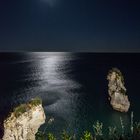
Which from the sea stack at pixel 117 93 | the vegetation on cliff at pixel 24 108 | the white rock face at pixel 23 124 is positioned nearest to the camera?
the white rock face at pixel 23 124

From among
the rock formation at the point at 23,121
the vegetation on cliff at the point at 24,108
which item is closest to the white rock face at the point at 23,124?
the rock formation at the point at 23,121

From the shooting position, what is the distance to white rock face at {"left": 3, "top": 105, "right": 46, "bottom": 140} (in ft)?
152

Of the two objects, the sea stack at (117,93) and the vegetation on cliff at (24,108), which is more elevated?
the sea stack at (117,93)

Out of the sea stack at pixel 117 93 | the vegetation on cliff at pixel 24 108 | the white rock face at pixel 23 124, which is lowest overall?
the white rock face at pixel 23 124

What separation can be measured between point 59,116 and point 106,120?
15.3 m

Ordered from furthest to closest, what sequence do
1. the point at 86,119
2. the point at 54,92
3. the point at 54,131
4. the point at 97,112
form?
the point at 54,92
the point at 97,112
the point at 86,119
the point at 54,131

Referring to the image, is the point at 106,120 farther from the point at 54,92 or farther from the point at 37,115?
the point at 54,92

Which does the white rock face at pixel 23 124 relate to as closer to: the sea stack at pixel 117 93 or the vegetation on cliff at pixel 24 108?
the vegetation on cliff at pixel 24 108

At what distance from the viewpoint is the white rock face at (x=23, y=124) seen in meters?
46.3

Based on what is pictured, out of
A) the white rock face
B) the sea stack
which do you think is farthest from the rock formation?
the sea stack

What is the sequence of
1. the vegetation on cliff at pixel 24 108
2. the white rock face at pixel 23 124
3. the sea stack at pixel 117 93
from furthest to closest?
1. the sea stack at pixel 117 93
2. the vegetation on cliff at pixel 24 108
3. the white rock face at pixel 23 124

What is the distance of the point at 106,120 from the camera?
87500 mm

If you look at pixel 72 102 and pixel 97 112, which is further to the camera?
pixel 72 102

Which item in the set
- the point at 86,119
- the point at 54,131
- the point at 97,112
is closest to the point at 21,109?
the point at 54,131
